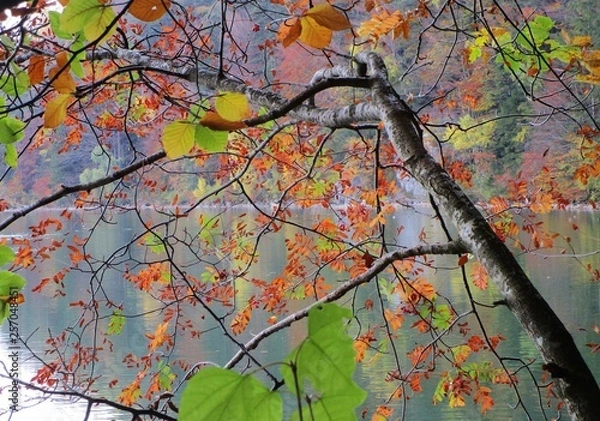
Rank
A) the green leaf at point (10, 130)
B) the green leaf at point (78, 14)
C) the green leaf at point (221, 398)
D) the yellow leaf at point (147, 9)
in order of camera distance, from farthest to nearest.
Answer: the green leaf at point (10, 130) < the yellow leaf at point (147, 9) < the green leaf at point (78, 14) < the green leaf at point (221, 398)

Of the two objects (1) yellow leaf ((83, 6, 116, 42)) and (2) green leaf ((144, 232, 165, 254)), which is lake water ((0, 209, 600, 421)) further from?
(1) yellow leaf ((83, 6, 116, 42))

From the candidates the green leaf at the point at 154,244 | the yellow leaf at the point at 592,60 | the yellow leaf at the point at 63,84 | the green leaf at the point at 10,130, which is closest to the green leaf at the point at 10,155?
the green leaf at the point at 10,130

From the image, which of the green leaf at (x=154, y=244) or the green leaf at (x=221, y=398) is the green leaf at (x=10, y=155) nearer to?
the green leaf at (x=221, y=398)

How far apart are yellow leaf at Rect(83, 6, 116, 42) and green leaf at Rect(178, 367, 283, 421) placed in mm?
368

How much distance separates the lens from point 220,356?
6.58 m

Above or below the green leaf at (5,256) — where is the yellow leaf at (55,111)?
above

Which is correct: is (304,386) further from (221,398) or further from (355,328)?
(355,328)

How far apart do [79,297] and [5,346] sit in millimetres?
2456

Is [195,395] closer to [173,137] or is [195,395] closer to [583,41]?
[173,137]

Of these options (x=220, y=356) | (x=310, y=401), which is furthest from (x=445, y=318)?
(x=220, y=356)

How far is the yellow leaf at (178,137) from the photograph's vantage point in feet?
2.06

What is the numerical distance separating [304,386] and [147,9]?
48 centimetres

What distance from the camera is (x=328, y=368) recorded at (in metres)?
0.28

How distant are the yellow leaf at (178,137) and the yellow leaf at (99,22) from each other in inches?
4.1
